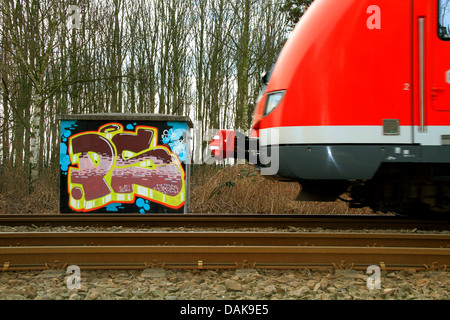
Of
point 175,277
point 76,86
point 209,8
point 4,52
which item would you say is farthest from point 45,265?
point 209,8

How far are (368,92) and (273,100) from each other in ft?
3.77

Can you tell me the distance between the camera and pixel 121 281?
3445mm

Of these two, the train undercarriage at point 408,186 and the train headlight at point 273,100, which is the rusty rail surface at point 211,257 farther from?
→ the train headlight at point 273,100

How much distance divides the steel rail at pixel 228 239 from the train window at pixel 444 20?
2450 mm

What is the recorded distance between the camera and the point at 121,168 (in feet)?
28.7

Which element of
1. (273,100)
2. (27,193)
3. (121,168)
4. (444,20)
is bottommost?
(27,193)

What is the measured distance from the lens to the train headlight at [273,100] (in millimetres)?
4719

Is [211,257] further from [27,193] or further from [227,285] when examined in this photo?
[27,193]

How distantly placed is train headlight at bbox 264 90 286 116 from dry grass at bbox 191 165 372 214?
16.2ft

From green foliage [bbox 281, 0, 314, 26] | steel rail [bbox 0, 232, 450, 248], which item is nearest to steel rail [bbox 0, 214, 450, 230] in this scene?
steel rail [bbox 0, 232, 450, 248]

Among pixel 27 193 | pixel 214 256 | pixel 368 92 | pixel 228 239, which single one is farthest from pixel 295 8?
pixel 214 256

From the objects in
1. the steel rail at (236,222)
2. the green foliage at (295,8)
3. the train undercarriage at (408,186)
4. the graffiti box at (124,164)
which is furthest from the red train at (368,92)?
the green foliage at (295,8)

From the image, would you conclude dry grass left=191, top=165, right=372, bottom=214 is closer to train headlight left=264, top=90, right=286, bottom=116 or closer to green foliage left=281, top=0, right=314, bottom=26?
train headlight left=264, top=90, right=286, bottom=116
